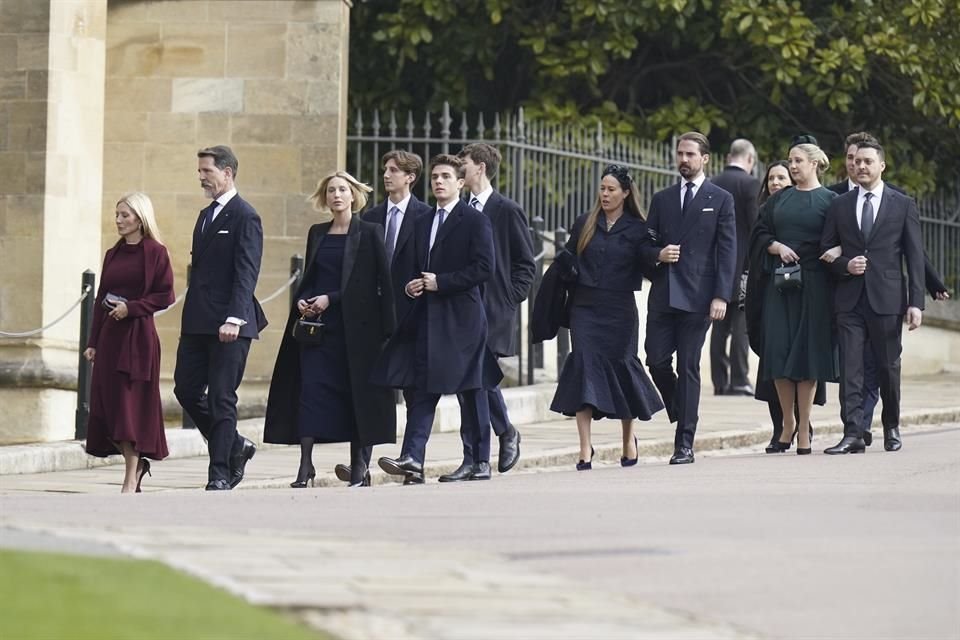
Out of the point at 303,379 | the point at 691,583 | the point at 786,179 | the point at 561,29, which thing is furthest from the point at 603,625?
the point at 561,29

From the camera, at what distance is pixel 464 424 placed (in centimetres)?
1203

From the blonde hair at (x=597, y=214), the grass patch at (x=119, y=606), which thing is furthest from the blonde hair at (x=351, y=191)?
the grass patch at (x=119, y=606)

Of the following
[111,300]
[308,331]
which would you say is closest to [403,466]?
[308,331]

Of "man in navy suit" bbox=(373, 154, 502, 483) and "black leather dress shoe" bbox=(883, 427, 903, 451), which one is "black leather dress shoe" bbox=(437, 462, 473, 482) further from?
"black leather dress shoe" bbox=(883, 427, 903, 451)

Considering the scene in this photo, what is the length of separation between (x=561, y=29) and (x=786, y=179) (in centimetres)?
896

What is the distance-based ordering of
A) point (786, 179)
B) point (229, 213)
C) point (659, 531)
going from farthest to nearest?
point (786, 179), point (229, 213), point (659, 531)

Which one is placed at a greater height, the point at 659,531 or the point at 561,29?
the point at 561,29

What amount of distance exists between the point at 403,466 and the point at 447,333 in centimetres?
71

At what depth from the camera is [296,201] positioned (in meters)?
18.1

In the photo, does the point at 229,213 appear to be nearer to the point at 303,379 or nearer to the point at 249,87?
the point at 303,379

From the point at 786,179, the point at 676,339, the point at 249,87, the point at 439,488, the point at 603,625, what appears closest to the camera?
Answer: the point at 603,625

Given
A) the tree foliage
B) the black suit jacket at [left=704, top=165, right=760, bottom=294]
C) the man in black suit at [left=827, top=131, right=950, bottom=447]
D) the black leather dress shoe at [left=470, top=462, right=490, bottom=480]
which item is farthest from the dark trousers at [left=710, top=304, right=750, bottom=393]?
the black leather dress shoe at [left=470, top=462, right=490, bottom=480]

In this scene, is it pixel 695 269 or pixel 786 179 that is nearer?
pixel 695 269

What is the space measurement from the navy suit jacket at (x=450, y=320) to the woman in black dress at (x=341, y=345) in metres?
0.16
